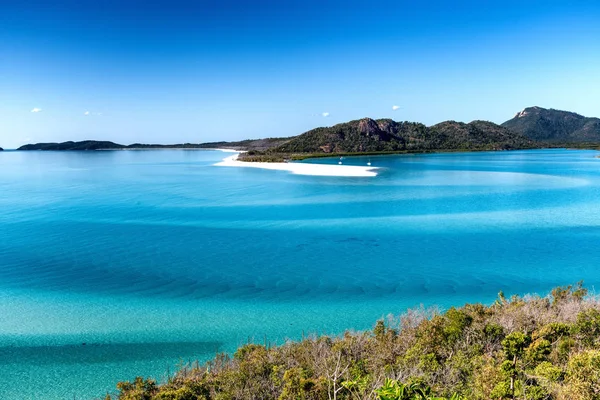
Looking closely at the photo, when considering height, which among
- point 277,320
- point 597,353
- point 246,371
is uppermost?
point 597,353

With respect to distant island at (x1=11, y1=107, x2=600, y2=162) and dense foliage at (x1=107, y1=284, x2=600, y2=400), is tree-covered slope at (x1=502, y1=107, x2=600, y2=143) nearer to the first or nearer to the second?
distant island at (x1=11, y1=107, x2=600, y2=162)

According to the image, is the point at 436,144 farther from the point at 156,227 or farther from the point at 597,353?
the point at 597,353

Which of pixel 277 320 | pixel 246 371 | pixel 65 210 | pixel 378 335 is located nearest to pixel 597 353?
pixel 378 335

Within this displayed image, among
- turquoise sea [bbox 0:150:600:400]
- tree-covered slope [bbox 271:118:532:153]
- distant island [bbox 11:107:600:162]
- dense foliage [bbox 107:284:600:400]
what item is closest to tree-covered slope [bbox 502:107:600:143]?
distant island [bbox 11:107:600:162]

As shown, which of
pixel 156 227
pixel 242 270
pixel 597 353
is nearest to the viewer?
pixel 597 353

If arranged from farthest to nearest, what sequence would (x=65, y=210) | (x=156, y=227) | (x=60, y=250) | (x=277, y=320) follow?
(x=65, y=210), (x=156, y=227), (x=60, y=250), (x=277, y=320)

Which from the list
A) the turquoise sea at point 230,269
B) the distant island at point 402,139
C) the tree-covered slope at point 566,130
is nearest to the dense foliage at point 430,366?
the turquoise sea at point 230,269

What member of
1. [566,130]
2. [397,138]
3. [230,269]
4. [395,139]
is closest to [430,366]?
[230,269]

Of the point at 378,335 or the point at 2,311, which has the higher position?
the point at 378,335
